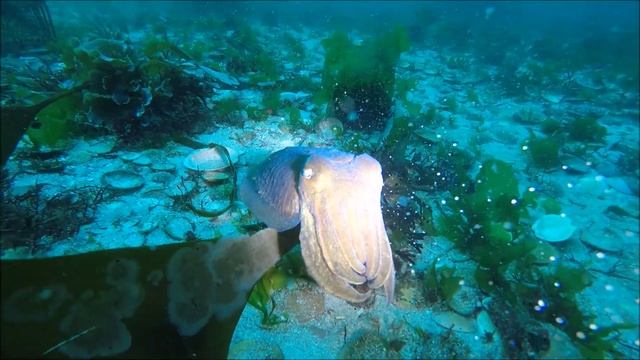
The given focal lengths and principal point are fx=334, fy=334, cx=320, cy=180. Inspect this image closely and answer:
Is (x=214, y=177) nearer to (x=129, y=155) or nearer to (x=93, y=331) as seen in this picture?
(x=129, y=155)

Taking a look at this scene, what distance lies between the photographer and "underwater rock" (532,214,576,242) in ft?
14.5

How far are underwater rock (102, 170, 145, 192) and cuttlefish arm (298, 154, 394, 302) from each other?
2.55 meters

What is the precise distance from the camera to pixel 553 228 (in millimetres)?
4531

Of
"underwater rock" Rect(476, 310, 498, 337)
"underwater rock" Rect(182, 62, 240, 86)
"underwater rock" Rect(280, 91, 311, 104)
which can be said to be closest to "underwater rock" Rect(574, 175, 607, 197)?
"underwater rock" Rect(476, 310, 498, 337)

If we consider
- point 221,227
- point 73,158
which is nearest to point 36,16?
point 73,158

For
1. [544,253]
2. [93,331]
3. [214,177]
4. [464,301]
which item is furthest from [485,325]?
[214,177]

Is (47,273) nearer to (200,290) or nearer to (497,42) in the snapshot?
(200,290)

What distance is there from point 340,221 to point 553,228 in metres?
3.74

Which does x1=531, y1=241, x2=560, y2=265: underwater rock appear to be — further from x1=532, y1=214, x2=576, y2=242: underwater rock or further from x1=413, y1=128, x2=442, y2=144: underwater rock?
x1=413, y1=128, x2=442, y2=144: underwater rock

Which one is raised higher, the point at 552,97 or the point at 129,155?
the point at 552,97

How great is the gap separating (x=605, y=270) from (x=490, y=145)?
132 inches

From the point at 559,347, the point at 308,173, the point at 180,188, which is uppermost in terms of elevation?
the point at 308,173

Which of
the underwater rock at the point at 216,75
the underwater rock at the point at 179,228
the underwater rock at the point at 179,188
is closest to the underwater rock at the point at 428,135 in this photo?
the underwater rock at the point at 179,188

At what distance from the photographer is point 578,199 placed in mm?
5551
